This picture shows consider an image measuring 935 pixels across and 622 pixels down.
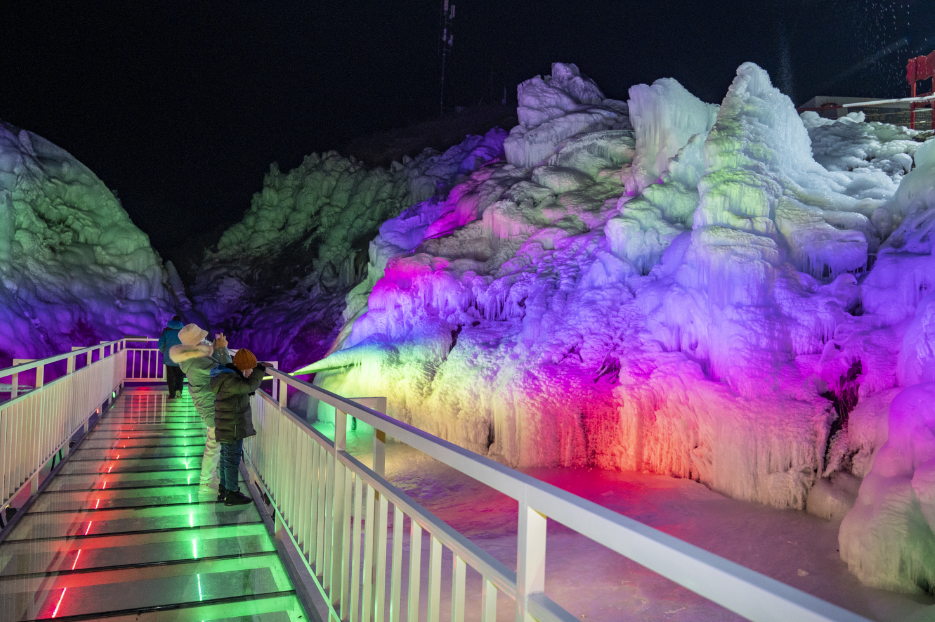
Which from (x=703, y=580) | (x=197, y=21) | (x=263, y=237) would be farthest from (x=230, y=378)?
(x=197, y=21)

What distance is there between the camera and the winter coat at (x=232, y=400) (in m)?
4.11

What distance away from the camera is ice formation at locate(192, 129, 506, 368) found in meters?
19.4

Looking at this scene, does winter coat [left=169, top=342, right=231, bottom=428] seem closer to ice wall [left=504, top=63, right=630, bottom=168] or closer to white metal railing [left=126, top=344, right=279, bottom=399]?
white metal railing [left=126, top=344, right=279, bottom=399]

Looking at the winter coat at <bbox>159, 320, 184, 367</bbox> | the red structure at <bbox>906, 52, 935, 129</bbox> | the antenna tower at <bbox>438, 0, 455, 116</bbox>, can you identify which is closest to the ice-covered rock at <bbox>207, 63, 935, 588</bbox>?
the red structure at <bbox>906, 52, 935, 129</bbox>

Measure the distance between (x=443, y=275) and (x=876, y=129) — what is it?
1013 cm

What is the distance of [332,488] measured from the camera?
108 inches

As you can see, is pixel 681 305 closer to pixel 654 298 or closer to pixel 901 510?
pixel 654 298

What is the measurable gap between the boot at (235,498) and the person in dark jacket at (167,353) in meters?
5.30

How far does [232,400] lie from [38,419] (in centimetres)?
174

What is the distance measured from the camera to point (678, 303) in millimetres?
8922

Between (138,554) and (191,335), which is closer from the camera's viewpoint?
(138,554)

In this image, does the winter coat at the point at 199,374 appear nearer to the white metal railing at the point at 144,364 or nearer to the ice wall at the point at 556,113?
the white metal railing at the point at 144,364

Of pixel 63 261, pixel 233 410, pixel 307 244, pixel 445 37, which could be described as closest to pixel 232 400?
pixel 233 410

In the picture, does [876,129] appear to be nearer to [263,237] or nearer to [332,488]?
[332,488]
